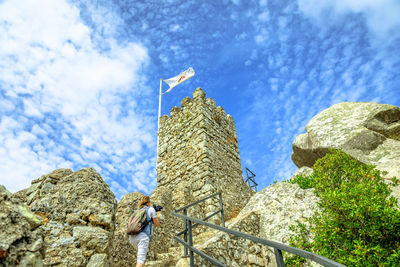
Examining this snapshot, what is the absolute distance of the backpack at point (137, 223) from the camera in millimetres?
3258

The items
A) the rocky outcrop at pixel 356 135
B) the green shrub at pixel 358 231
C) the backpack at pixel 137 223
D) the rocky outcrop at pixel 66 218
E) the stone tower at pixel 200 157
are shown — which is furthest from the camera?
the rocky outcrop at pixel 356 135

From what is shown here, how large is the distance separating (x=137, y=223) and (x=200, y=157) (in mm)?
3674

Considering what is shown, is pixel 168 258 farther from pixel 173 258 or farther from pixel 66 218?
pixel 66 218

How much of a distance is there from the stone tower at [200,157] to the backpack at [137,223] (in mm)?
2488

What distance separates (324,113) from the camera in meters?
8.84

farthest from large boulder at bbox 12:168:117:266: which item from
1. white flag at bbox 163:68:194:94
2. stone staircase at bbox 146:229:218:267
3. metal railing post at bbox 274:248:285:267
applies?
white flag at bbox 163:68:194:94

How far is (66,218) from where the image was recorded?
86.6 inches

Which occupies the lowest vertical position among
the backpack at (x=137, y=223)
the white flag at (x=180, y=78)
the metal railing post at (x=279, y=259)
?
the metal railing post at (x=279, y=259)

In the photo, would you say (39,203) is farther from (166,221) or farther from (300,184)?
(300,184)

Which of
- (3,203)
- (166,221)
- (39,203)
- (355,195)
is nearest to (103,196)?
(39,203)

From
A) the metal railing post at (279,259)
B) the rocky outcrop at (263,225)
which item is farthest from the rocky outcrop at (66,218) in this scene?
the rocky outcrop at (263,225)

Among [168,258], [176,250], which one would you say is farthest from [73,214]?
[176,250]

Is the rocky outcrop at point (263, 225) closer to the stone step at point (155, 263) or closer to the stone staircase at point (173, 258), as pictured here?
the stone staircase at point (173, 258)

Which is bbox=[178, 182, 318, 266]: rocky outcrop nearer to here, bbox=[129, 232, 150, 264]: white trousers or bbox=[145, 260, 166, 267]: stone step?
bbox=[145, 260, 166, 267]: stone step
